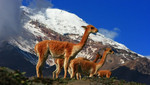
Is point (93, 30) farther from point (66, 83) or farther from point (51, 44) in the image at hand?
point (66, 83)

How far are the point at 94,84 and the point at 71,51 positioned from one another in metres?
4.23

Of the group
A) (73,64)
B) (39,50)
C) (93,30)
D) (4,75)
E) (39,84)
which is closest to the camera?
(4,75)

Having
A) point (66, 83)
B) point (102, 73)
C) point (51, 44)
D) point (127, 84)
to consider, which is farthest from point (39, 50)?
point (102, 73)

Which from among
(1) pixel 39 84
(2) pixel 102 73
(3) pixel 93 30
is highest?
(3) pixel 93 30

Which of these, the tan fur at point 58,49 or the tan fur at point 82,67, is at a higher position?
the tan fur at point 58,49

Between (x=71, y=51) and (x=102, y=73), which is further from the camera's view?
(x=102, y=73)

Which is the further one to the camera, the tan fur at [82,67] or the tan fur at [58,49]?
the tan fur at [82,67]

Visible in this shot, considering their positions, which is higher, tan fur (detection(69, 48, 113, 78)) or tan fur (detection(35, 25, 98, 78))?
tan fur (detection(35, 25, 98, 78))

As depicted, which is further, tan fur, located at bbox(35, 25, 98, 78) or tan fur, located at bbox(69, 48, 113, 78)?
tan fur, located at bbox(69, 48, 113, 78)

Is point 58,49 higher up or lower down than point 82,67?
higher up

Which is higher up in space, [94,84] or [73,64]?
[73,64]

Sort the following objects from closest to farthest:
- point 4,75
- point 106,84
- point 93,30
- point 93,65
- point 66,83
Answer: point 4,75
point 66,83
point 106,84
point 93,30
point 93,65

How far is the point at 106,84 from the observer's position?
54.0ft

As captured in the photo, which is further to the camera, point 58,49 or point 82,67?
point 82,67
